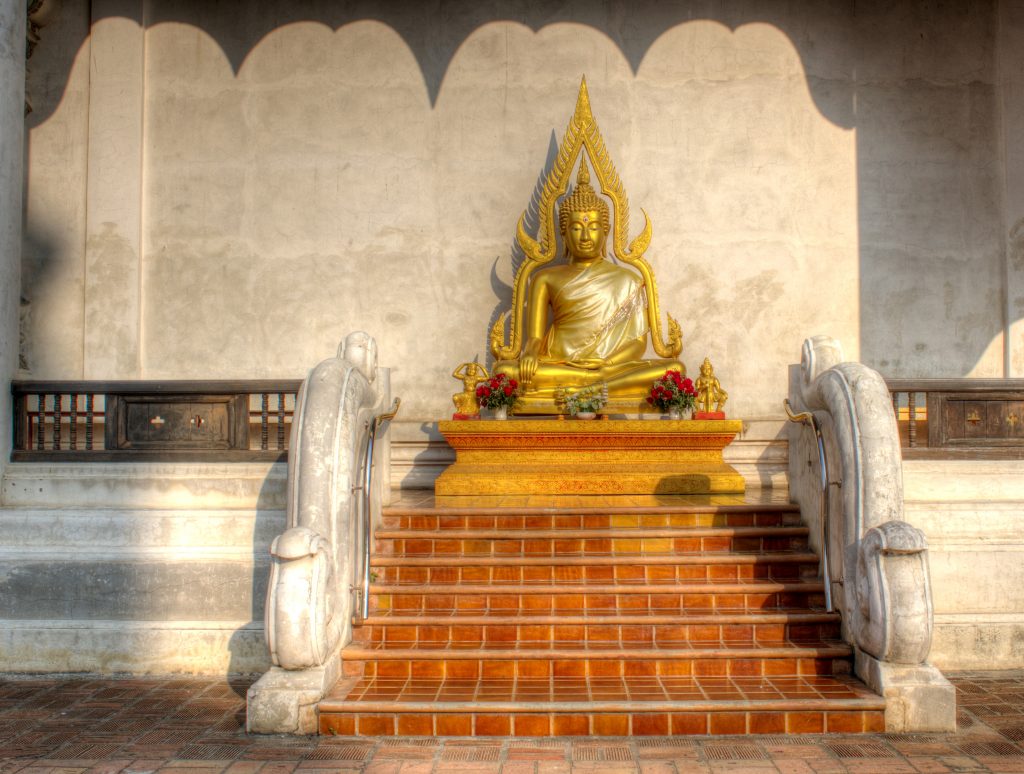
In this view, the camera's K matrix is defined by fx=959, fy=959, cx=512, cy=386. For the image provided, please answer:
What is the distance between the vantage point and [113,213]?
893cm

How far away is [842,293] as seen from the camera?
29.4 ft

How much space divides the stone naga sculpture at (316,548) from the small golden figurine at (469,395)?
209 cm

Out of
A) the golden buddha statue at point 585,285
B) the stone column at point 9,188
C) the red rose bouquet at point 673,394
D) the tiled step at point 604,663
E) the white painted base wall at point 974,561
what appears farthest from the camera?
the golden buddha statue at point 585,285

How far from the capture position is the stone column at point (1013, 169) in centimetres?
883

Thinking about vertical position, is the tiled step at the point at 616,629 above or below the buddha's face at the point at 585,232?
below

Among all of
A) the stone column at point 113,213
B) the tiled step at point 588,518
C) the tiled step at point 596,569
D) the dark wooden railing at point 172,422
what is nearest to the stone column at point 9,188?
the dark wooden railing at point 172,422

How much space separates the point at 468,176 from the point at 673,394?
2.97 meters

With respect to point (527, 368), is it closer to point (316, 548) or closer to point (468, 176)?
point (468, 176)

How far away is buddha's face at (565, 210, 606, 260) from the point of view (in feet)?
28.8

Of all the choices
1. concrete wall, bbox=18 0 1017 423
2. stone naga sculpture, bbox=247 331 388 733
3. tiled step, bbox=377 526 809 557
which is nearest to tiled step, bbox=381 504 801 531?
tiled step, bbox=377 526 809 557

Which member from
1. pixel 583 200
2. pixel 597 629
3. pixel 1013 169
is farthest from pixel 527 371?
pixel 1013 169

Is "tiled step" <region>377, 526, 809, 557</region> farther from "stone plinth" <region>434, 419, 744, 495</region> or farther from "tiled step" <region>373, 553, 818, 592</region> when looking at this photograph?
"stone plinth" <region>434, 419, 744, 495</region>

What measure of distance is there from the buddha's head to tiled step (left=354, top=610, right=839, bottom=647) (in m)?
4.43

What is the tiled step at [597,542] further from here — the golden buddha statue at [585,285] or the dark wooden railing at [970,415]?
the golden buddha statue at [585,285]
